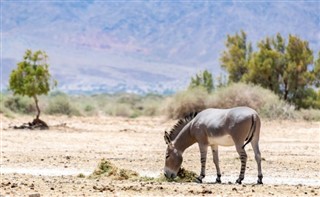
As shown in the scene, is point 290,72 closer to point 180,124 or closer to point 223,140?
point 180,124

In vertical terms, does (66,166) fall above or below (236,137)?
below

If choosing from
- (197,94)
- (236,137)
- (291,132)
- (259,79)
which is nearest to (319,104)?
(259,79)

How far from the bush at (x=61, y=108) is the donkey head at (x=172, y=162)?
4229 cm

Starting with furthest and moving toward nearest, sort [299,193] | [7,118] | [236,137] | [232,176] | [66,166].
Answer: [7,118]
[66,166]
[232,176]
[236,137]
[299,193]

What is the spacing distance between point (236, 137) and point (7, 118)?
33.6m

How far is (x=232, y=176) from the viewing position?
20.5 m

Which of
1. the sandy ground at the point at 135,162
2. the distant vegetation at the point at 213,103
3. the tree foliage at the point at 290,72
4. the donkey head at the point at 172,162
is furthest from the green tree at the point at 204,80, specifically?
the donkey head at the point at 172,162

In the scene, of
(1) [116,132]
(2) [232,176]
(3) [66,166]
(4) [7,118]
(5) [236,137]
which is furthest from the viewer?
(4) [7,118]

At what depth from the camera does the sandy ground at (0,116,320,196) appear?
54.1ft

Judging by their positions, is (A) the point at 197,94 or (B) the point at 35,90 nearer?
(B) the point at 35,90

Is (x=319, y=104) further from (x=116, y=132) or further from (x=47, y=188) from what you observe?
(x=47, y=188)

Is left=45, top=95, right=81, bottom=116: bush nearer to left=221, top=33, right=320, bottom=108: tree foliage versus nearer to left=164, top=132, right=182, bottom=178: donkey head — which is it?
left=221, top=33, right=320, bottom=108: tree foliage

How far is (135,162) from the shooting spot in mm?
24672

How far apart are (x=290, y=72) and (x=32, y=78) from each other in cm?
1672
